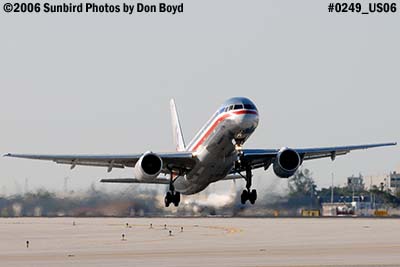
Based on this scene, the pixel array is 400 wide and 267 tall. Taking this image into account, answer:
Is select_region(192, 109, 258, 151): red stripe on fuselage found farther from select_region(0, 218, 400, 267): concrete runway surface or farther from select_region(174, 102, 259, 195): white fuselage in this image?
select_region(0, 218, 400, 267): concrete runway surface

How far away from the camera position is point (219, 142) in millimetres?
55469

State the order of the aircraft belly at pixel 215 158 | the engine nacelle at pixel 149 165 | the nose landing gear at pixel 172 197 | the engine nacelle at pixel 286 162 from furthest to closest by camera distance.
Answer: the nose landing gear at pixel 172 197 < the engine nacelle at pixel 149 165 < the engine nacelle at pixel 286 162 < the aircraft belly at pixel 215 158

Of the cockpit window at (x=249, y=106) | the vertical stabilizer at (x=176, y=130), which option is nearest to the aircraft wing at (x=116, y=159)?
the cockpit window at (x=249, y=106)

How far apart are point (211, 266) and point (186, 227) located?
41.4 meters

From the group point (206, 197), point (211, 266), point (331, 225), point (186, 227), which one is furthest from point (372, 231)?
point (211, 266)

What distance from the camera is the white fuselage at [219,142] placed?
53750 millimetres

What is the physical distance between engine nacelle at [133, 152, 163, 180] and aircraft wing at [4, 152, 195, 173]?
0.65 m

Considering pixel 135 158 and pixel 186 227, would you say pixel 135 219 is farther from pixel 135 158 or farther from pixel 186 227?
pixel 135 158

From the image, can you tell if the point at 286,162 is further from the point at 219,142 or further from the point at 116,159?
the point at 116,159

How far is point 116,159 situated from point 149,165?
162 inches

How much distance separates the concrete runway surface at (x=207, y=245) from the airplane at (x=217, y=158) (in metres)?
4.05

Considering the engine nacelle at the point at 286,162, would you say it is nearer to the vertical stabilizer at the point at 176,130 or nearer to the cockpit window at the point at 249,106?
the cockpit window at the point at 249,106

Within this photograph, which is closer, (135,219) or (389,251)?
(389,251)

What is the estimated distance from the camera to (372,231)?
74125mm
